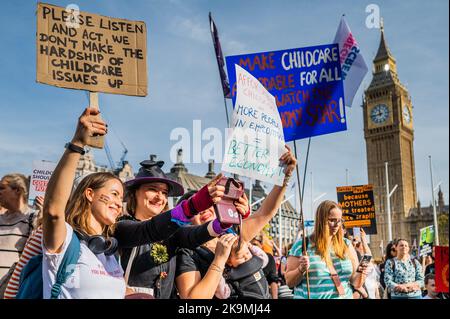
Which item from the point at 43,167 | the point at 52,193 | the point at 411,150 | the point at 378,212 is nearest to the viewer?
the point at 52,193

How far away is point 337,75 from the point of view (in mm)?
5188

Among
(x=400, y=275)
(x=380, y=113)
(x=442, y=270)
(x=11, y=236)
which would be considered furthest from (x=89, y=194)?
(x=380, y=113)

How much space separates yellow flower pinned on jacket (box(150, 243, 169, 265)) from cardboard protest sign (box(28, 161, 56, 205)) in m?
3.67

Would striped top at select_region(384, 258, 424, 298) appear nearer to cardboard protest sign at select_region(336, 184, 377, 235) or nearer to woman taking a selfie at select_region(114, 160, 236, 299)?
woman taking a selfie at select_region(114, 160, 236, 299)

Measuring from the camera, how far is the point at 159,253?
11.2ft

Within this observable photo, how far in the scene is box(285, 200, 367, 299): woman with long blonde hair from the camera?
4.59 metres

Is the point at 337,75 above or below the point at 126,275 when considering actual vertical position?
above

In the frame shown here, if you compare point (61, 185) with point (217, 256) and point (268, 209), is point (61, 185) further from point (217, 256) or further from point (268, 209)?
point (268, 209)

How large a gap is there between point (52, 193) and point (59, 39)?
169 centimetres

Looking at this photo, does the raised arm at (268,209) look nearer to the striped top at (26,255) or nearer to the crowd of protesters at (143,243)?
the crowd of protesters at (143,243)

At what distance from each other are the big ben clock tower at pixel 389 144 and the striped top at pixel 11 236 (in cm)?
9089
